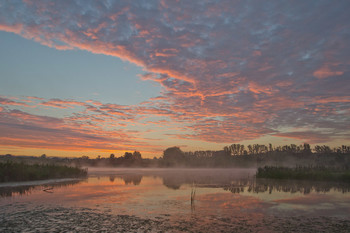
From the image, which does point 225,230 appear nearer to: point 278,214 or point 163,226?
point 163,226

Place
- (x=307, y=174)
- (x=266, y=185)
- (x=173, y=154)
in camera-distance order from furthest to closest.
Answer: (x=173, y=154) < (x=307, y=174) < (x=266, y=185)

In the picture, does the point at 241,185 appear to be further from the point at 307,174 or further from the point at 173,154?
the point at 173,154

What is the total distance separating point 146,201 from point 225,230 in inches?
349

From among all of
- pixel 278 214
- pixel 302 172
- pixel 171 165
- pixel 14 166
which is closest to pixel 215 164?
pixel 171 165

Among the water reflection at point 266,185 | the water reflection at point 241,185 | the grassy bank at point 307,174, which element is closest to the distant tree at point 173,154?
the grassy bank at point 307,174

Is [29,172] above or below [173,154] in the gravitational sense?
below

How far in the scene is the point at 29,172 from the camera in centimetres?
3167

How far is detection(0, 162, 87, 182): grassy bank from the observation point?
28.7 metres

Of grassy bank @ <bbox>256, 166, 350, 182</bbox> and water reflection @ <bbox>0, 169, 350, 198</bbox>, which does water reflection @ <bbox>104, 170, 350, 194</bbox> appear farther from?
→ grassy bank @ <bbox>256, 166, 350, 182</bbox>

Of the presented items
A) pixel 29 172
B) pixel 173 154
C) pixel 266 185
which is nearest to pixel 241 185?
pixel 266 185

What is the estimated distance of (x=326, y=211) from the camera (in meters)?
15.9

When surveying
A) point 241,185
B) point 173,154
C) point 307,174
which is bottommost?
point 241,185

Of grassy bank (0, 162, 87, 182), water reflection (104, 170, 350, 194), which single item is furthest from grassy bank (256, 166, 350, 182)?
grassy bank (0, 162, 87, 182)

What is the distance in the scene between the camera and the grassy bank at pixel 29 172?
28.7 metres
